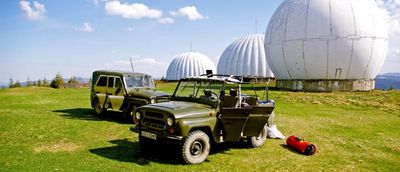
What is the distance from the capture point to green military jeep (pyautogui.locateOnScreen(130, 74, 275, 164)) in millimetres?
7637

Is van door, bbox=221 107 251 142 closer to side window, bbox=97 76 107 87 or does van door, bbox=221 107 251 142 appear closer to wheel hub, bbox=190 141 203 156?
wheel hub, bbox=190 141 203 156

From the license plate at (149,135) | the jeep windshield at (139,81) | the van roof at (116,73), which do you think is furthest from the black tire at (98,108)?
the license plate at (149,135)

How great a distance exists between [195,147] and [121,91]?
6733mm

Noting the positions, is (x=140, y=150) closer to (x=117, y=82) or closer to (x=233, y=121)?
(x=233, y=121)

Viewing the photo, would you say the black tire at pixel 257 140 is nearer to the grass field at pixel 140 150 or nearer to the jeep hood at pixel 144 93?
the grass field at pixel 140 150

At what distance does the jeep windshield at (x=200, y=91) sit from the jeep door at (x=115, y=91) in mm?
Answer: 5103

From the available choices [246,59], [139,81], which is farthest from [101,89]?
[246,59]

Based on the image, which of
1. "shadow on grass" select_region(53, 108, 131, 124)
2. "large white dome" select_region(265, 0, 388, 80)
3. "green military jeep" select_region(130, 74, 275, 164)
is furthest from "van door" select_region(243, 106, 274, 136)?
"large white dome" select_region(265, 0, 388, 80)

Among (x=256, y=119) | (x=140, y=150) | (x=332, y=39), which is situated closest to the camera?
(x=256, y=119)

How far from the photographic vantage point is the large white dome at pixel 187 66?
6856 cm

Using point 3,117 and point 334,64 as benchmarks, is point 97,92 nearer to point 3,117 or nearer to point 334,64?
point 3,117

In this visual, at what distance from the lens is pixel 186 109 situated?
7.83 metres

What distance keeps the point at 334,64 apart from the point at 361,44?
3067mm

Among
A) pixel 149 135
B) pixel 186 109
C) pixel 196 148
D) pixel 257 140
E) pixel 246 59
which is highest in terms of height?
pixel 246 59
